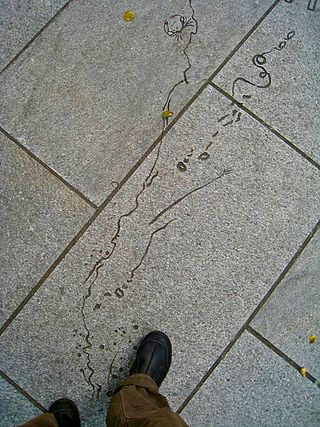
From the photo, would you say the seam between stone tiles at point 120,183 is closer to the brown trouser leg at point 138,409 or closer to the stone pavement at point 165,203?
the stone pavement at point 165,203

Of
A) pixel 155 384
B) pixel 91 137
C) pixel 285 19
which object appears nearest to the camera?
pixel 155 384

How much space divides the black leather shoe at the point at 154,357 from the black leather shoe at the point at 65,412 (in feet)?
0.99

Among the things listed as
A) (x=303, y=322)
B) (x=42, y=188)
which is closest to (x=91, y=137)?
(x=42, y=188)

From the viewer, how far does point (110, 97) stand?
266cm

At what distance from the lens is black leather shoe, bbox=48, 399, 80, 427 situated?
2271 millimetres

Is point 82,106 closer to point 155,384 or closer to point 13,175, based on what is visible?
point 13,175

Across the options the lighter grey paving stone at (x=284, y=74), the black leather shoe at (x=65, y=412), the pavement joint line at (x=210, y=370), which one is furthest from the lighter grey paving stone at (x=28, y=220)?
the lighter grey paving stone at (x=284, y=74)

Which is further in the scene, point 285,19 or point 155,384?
point 285,19

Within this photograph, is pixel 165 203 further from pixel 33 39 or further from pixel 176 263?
pixel 33 39

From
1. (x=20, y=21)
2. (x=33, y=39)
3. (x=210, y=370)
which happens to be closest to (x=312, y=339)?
(x=210, y=370)

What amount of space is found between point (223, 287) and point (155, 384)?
0.54 metres

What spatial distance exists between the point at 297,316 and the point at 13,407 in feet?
4.46

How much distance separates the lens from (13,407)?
93.0 inches

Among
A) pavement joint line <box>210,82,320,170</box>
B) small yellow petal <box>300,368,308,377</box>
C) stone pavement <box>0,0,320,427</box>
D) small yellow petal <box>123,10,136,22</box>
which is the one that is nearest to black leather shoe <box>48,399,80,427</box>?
stone pavement <box>0,0,320,427</box>
